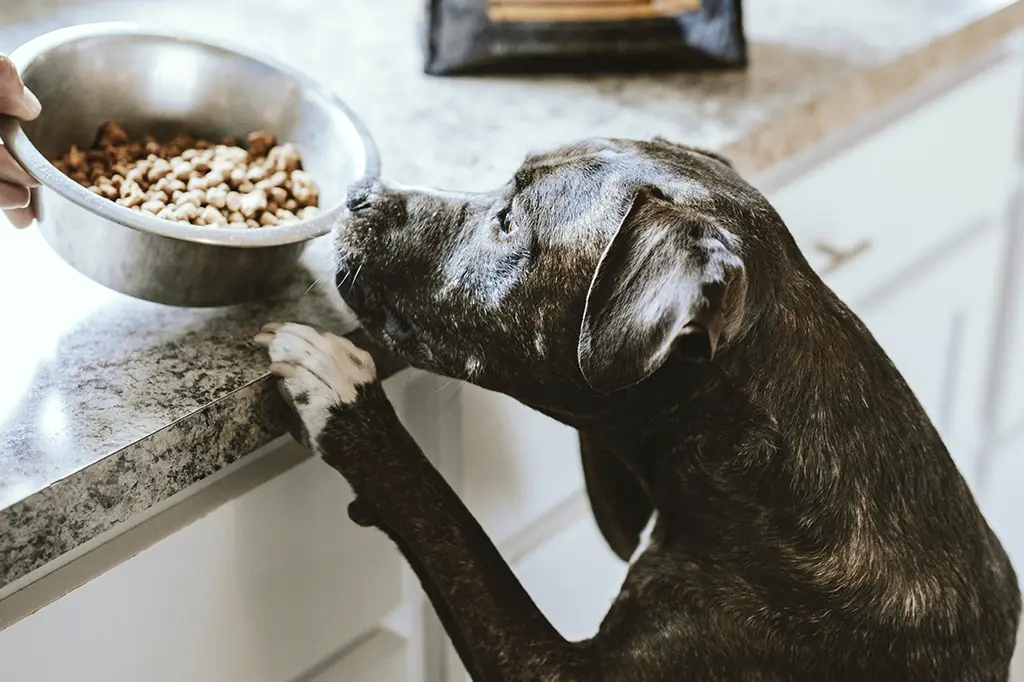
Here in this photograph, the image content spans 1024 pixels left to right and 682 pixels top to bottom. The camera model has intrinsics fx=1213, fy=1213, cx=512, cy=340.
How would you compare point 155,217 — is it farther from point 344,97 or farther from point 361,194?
point 344,97

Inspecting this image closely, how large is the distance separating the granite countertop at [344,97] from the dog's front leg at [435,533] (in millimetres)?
67

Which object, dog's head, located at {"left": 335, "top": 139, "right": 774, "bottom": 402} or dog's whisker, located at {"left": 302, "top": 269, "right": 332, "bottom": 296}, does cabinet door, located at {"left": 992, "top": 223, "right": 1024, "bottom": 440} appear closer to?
dog's head, located at {"left": 335, "top": 139, "right": 774, "bottom": 402}

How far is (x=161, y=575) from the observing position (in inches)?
42.7

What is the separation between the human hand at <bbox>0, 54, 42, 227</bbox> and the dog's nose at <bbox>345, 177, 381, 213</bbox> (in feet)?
0.97

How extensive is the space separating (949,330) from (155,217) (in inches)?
61.1

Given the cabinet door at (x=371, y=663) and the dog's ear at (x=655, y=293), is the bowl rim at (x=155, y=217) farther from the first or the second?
the cabinet door at (x=371, y=663)

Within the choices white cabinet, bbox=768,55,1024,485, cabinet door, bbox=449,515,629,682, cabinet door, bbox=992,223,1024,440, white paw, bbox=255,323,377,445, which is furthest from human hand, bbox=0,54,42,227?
cabinet door, bbox=992,223,1024,440

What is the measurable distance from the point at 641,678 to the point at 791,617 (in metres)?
0.16

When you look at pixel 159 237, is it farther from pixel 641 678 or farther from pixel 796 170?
pixel 796 170

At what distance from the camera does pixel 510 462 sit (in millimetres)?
1428

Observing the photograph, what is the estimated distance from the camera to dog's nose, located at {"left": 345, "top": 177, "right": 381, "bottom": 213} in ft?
3.94

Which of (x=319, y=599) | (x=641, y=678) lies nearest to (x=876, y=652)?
(x=641, y=678)

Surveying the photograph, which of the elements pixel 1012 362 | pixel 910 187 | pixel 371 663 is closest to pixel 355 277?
pixel 371 663

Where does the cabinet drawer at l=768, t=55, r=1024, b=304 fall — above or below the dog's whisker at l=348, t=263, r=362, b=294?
below
